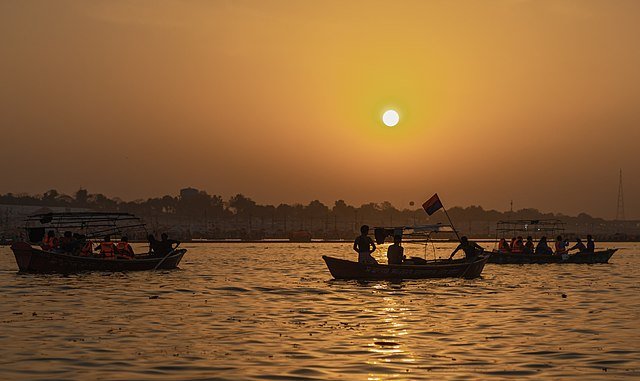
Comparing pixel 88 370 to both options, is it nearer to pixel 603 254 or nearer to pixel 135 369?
pixel 135 369

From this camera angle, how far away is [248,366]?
17156mm

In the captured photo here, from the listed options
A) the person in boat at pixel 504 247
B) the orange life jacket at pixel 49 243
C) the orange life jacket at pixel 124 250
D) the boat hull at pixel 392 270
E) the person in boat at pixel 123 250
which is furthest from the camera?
the person in boat at pixel 504 247

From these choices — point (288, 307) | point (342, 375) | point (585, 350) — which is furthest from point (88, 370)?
point (288, 307)

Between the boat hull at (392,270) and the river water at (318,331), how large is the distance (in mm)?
634

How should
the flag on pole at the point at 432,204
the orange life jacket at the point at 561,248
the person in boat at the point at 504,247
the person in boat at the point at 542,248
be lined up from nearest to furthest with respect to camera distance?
the flag on pole at the point at 432,204
the person in boat at the point at 542,248
the person in boat at the point at 504,247
the orange life jacket at the point at 561,248

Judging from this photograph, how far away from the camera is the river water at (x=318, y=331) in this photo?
16703mm

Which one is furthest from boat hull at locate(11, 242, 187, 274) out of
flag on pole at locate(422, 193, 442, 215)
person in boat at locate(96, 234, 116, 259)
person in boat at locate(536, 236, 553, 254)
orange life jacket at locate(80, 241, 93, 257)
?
person in boat at locate(536, 236, 553, 254)

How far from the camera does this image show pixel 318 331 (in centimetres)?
2267

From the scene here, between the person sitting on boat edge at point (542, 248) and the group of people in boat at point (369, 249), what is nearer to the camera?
the group of people in boat at point (369, 249)

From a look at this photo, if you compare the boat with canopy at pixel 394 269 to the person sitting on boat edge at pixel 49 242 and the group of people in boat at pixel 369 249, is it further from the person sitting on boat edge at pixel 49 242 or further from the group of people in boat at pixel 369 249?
the person sitting on boat edge at pixel 49 242

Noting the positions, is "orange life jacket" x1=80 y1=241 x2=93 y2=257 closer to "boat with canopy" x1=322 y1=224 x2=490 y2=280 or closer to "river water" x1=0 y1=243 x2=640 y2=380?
"river water" x1=0 y1=243 x2=640 y2=380

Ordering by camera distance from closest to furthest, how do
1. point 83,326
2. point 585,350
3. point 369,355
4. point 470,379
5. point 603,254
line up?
point 470,379 → point 369,355 → point 585,350 → point 83,326 → point 603,254

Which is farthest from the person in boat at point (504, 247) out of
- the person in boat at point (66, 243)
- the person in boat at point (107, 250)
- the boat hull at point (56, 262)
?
the person in boat at point (66, 243)

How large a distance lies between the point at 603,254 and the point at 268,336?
52573 mm
